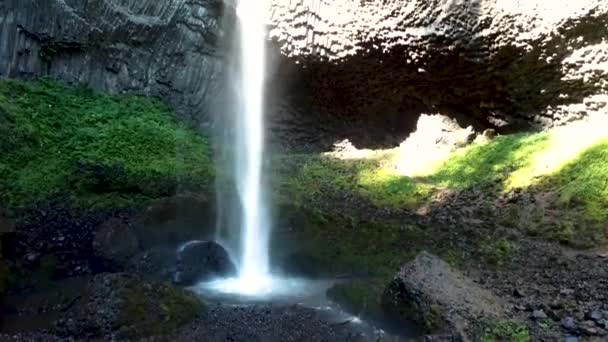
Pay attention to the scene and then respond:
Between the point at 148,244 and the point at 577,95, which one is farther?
the point at 577,95

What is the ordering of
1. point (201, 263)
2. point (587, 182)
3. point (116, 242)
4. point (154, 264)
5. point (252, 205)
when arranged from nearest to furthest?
point (154, 264) → point (201, 263) → point (116, 242) → point (587, 182) → point (252, 205)

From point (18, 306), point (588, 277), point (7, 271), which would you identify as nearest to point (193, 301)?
point (18, 306)

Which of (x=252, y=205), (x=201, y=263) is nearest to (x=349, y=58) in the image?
(x=252, y=205)

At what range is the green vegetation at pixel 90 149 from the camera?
7109mm

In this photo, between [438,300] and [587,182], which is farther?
[587,182]

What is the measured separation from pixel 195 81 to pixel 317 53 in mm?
2484

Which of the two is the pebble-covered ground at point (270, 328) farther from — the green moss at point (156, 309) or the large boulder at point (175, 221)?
A: the large boulder at point (175, 221)

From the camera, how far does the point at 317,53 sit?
10.5 metres

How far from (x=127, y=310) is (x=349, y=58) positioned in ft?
23.9

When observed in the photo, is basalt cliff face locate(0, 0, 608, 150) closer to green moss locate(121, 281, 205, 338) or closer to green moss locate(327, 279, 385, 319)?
green moss locate(327, 279, 385, 319)

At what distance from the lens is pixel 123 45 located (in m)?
10.1

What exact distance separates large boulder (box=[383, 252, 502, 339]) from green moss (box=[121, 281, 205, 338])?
166cm

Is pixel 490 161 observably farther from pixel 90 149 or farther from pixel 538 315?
pixel 90 149

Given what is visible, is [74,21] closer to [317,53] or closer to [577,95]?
[317,53]
